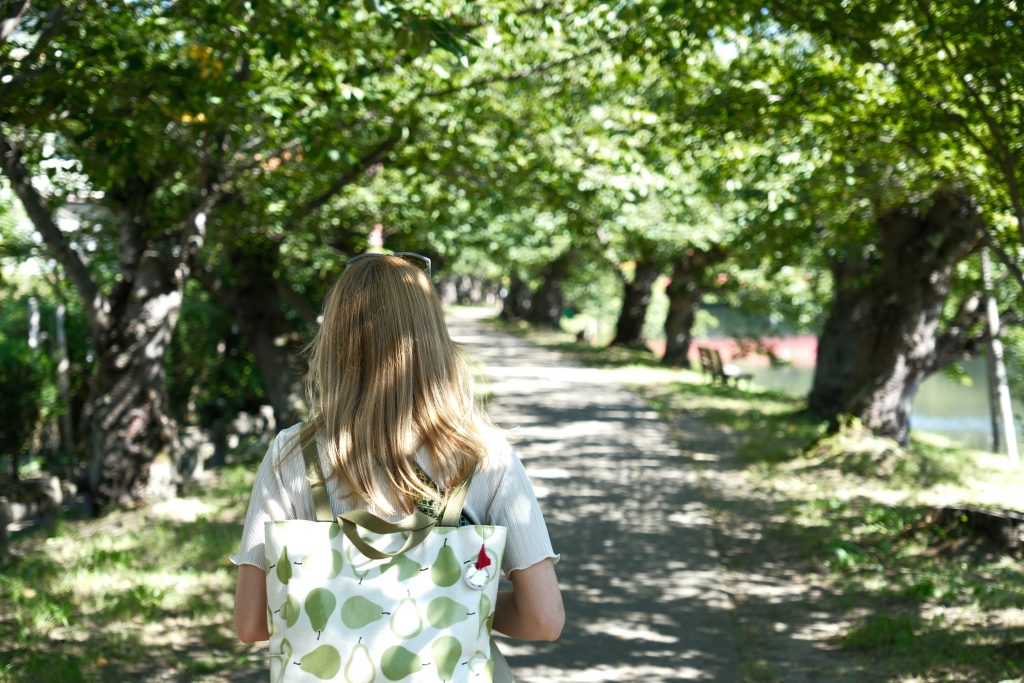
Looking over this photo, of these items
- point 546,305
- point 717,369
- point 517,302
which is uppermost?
point 517,302

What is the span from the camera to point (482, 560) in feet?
6.56

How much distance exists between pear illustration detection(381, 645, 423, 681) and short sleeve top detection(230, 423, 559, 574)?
292 mm

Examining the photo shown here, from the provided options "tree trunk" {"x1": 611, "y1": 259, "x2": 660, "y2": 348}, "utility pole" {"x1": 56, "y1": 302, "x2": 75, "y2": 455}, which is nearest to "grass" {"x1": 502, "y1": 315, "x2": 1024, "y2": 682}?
"utility pole" {"x1": 56, "y1": 302, "x2": 75, "y2": 455}

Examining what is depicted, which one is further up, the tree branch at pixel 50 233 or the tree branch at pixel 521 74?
the tree branch at pixel 521 74

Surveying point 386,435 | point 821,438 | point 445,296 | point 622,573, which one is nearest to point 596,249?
point 821,438

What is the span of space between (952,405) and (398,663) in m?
39.0

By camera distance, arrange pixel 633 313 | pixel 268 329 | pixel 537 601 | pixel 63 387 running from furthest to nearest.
Result: pixel 633 313 → pixel 268 329 → pixel 63 387 → pixel 537 601

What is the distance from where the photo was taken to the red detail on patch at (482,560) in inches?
78.4

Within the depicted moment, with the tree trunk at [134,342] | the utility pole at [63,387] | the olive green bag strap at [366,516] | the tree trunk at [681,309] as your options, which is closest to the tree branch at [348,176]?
the tree trunk at [134,342]

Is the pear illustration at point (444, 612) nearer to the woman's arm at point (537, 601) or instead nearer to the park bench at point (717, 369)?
the woman's arm at point (537, 601)

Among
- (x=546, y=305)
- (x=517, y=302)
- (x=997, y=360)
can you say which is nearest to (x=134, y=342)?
(x=997, y=360)

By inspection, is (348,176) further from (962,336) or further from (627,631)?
(962,336)

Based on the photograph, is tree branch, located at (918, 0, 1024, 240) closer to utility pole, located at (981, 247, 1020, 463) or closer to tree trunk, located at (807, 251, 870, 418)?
utility pole, located at (981, 247, 1020, 463)

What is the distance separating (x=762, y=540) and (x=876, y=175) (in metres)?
3.59
